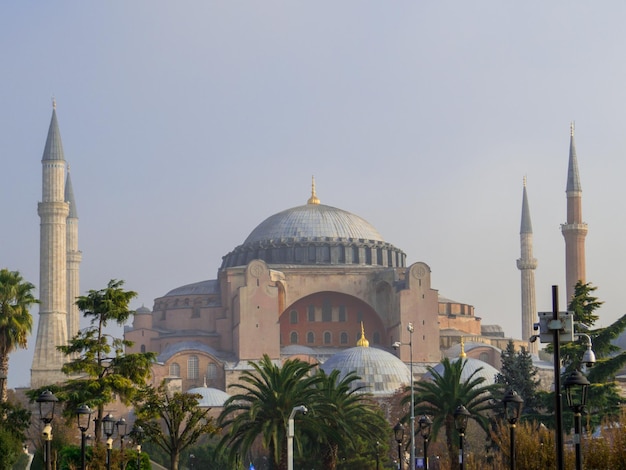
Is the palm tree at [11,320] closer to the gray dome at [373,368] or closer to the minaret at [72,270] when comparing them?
the gray dome at [373,368]

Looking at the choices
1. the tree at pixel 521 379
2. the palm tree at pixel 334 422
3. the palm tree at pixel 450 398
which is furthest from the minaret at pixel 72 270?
the palm tree at pixel 450 398

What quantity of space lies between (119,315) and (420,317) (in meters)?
40.4

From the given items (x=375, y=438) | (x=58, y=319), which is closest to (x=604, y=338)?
(x=375, y=438)

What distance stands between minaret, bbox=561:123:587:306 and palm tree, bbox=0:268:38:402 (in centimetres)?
3782

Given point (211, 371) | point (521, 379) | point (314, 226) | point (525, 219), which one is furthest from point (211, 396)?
point (525, 219)

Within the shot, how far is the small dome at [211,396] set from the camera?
68.2 m

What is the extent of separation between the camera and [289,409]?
3750 cm

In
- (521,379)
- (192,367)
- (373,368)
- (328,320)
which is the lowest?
(521,379)

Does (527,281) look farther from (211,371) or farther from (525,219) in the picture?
(211,371)

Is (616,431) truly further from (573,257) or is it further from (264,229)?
(264,229)

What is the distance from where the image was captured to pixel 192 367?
7425 cm

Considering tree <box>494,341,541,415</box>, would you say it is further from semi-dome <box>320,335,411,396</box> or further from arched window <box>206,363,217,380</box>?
arched window <box>206,363,217,380</box>

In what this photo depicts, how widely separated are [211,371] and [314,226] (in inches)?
529

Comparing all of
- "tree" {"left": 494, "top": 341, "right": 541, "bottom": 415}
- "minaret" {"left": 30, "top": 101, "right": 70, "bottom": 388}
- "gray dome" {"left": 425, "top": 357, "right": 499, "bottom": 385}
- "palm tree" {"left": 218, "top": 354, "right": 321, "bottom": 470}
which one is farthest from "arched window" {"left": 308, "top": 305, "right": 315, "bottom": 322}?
"palm tree" {"left": 218, "top": 354, "right": 321, "bottom": 470}
